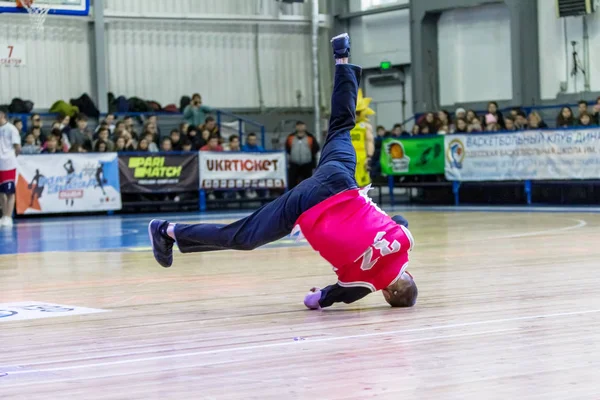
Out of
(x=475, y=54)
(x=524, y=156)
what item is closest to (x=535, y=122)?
(x=524, y=156)

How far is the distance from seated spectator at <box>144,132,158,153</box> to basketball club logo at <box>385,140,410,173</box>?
5151 millimetres

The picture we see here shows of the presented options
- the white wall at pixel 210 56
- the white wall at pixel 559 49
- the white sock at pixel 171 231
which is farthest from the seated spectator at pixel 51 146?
the white sock at pixel 171 231

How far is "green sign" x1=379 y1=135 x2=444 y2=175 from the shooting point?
22984 mm

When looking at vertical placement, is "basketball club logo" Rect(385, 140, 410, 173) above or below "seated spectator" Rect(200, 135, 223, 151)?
below

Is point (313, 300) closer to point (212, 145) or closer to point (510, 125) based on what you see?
point (510, 125)

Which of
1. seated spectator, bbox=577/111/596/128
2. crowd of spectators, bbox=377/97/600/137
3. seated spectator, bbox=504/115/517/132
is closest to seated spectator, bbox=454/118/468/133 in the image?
crowd of spectators, bbox=377/97/600/137

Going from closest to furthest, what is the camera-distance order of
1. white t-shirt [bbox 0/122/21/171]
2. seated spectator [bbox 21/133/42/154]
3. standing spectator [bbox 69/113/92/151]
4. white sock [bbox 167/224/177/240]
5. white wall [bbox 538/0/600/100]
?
1. white sock [bbox 167/224/177/240]
2. white t-shirt [bbox 0/122/21/171]
3. seated spectator [bbox 21/133/42/154]
4. standing spectator [bbox 69/113/92/151]
5. white wall [bbox 538/0/600/100]

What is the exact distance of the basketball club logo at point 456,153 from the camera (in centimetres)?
2241

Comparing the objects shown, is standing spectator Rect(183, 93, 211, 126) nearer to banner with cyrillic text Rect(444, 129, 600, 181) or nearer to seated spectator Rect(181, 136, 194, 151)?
seated spectator Rect(181, 136, 194, 151)

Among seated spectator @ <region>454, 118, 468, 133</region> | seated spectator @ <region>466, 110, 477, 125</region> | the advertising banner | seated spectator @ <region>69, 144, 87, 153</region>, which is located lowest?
the advertising banner

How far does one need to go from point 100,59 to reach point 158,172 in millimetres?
4774

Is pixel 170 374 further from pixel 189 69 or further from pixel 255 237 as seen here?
pixel 189 69

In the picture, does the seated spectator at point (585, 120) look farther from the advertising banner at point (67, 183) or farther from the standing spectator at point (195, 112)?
the advertising banner at point (67, 183)

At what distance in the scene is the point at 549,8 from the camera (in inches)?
962
